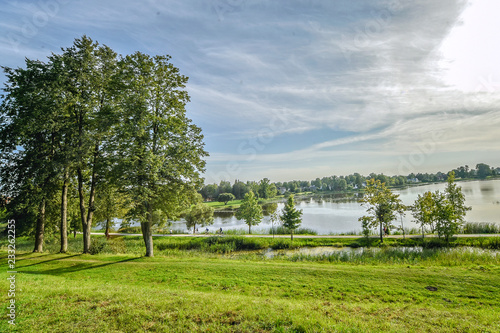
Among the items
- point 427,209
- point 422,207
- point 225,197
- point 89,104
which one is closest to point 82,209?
point 89,104

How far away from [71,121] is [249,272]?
55.6 feet

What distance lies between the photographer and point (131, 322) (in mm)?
6352

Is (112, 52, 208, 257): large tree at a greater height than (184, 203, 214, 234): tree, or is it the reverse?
(112, 52, 208, 257): large tree

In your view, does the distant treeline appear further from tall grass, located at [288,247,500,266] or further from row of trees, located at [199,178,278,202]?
tall grass, located at [288,247,500,266]

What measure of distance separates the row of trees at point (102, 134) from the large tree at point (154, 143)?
0.21ft

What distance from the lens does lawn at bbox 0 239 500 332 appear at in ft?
20.9

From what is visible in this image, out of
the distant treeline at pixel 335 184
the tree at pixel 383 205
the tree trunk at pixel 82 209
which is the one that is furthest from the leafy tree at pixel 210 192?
the tree trunk at pixel 82 209

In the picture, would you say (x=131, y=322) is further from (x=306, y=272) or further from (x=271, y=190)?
(x=271, y=190)

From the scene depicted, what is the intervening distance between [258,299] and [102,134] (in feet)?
50.8

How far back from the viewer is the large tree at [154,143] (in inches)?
603

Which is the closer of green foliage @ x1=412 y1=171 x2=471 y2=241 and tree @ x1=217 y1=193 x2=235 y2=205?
green foliage @ x1=412 y1=171 x2=471 y2=241

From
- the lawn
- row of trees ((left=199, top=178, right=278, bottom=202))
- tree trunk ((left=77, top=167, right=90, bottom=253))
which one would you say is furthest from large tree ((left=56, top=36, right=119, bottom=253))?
row of trees ((left=199, top=178, right=278, bottom=202))

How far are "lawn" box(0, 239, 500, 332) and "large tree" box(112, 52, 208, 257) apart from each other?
4403 mm

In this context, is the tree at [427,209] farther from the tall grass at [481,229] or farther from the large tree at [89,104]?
the large tree at [89,104]
